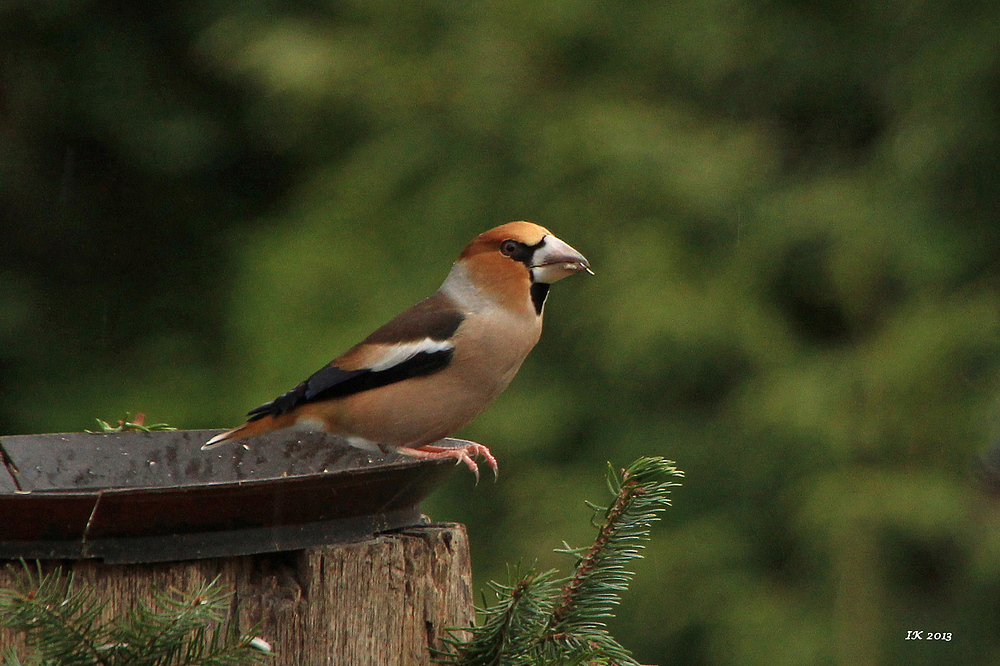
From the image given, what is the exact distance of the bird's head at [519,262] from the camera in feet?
9.37

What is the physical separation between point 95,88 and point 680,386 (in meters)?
4.66

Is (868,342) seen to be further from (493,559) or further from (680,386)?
(493,559)

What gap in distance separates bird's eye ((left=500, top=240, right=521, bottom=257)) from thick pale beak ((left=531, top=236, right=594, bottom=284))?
0.05m

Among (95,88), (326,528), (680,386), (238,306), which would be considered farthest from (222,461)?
(95,88)

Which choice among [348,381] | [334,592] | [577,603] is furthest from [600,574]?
[348,381]

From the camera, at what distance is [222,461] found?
247cm

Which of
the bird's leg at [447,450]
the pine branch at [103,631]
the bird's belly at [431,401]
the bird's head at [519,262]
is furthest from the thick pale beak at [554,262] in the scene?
the pine branch at [103,631]

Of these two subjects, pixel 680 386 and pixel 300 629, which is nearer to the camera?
pixel 300 629

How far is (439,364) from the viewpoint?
2750 mm

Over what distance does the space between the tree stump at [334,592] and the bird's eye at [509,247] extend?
41.6 inches

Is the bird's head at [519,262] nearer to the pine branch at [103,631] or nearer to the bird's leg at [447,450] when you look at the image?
the bird's leg at [447,450]

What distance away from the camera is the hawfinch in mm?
2717

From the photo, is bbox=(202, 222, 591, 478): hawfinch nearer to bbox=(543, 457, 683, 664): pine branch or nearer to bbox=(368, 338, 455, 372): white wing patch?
bbox=(368, 338, 455, 372): white wing patch

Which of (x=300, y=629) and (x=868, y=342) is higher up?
(x=868, y=342)
